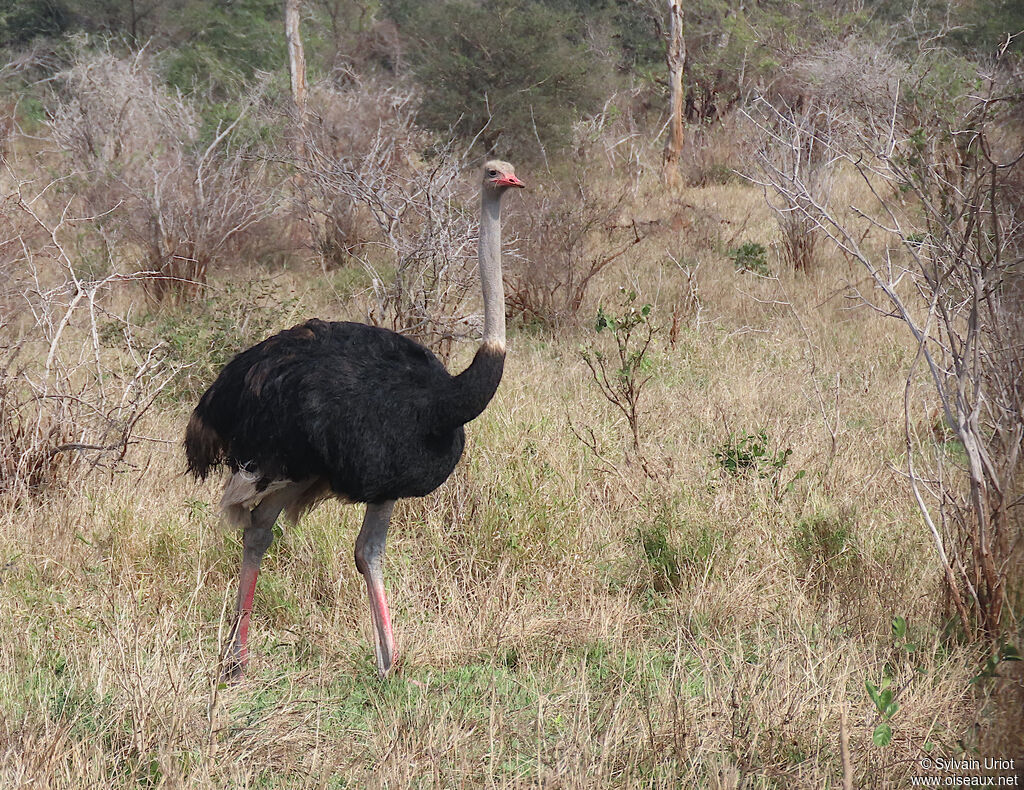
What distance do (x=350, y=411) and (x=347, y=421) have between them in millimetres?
30

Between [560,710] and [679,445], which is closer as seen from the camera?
[560,710]

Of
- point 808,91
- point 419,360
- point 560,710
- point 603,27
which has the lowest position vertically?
point 560,710

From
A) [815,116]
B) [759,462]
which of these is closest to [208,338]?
[759,462]

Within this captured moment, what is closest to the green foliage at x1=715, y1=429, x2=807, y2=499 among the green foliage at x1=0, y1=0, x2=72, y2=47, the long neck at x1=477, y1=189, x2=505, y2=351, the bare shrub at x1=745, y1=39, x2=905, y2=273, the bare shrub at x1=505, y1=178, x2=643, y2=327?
the bare shrub at x1=745, y1=39, x2=905, y2=273

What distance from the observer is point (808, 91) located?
47.7 feet

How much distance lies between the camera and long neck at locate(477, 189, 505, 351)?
3.14 m

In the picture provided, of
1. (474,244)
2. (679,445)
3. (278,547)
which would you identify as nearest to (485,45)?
(474,244)

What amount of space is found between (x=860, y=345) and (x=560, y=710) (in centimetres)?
418

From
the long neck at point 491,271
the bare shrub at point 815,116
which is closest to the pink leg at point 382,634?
the long neck at point 491,271

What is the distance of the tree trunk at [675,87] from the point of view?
43.7 ft

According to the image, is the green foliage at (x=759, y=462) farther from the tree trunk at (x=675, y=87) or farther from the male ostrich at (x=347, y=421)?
the tree trunk at (x=675, y=87)

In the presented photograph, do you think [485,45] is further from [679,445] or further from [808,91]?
[679,445]

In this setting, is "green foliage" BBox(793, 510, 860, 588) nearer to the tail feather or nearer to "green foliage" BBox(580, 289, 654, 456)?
"green foliage" BBox(580, 289, 654, 456)

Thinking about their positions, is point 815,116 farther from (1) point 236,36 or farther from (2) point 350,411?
(1) point 236,36
